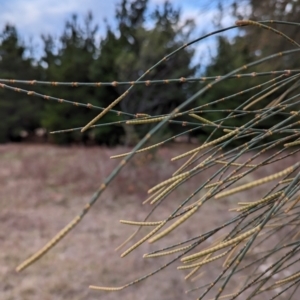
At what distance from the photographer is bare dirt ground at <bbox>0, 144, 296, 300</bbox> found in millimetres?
2547

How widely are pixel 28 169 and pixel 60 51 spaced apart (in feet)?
17.8

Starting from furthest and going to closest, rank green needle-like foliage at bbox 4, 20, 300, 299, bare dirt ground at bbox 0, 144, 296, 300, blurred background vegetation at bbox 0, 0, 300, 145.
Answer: blurred background vegetation at bbox 0, 0, 300, 145, bare dirt ground at bbox 0, 144, 296, 300, green needle-like foliage at bbox 4, 20, 300, 299

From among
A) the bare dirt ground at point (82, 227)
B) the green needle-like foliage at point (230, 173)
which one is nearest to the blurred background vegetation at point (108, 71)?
the bare dirt ground at point (82, 227)

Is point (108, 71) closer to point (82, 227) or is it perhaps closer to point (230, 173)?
point (82, 227)

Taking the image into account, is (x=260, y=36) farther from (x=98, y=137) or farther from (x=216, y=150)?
(x=98, y=137)

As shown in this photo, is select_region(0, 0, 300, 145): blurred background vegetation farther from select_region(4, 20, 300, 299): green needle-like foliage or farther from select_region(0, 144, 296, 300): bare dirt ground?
select_region(4, 20, 300, 299): green needle-like foliage

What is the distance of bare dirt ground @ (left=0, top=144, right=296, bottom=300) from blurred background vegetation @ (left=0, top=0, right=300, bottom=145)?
1.23 metres

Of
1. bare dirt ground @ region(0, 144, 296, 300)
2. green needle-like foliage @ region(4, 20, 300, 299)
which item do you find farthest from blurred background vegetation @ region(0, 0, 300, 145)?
green needle-like foliage @ region(4, 20, 300, 299)

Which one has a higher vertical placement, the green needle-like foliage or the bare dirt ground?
the green needle-like foliage

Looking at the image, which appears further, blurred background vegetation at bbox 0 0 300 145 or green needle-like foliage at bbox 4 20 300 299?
blurred background vegetation at bbox 0 0 300 145

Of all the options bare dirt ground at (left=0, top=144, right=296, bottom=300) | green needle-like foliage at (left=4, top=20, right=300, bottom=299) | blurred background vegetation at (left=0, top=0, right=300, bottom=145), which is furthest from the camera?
blurred background vegetation at (left=0, top=0, right=300, bottom=145)

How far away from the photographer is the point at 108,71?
8.79 metres

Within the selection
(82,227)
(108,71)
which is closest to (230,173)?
(82,227)

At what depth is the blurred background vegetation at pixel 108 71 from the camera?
6.79 metres
